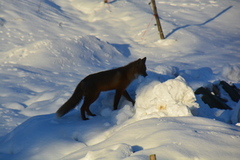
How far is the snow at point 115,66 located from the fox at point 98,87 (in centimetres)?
23

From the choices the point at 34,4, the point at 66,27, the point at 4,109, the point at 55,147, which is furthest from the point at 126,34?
the point at 55,147

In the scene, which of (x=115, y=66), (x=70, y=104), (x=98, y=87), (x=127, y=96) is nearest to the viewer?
(x=70, y=104)

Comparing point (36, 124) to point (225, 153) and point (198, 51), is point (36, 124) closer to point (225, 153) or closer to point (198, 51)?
point (225, 153)

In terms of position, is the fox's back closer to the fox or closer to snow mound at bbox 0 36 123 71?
the fox

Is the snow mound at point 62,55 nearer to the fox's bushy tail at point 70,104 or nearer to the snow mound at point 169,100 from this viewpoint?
the fox's bushy tail at point 70,104

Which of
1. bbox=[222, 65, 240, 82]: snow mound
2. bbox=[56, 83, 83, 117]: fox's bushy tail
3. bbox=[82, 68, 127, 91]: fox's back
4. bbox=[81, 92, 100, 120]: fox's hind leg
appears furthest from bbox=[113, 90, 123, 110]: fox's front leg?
bbox=[222, 65, 240, 82]: snow mound

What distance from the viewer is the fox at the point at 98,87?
19.9 feet

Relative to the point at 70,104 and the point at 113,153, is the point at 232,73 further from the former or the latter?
the point at 113,153

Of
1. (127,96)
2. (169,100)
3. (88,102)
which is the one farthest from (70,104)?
(169,100)

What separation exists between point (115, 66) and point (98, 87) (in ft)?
18.6

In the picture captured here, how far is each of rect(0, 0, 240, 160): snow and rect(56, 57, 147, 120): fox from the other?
0.23 m

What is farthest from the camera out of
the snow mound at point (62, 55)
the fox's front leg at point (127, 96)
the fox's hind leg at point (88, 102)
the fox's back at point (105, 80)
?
the snow mound at point (62, 55)

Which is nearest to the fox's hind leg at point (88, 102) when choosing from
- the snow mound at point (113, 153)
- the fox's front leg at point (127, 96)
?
the fox's front leg at point (127, 96)

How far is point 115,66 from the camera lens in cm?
→ 1184
